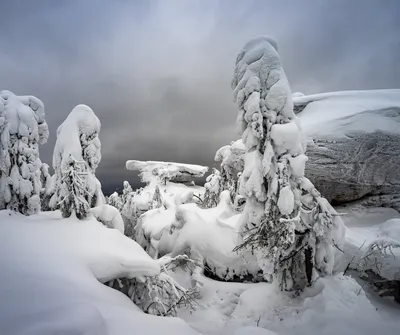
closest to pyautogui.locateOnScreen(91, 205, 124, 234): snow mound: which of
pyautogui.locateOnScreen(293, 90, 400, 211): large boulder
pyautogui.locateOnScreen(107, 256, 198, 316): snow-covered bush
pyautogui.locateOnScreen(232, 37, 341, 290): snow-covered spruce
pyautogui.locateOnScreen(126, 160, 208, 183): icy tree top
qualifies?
pyautogui.locateOnScreen(107, 256, 198, 316): snow-covered bush

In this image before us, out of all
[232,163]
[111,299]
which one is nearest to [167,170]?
[232,163]

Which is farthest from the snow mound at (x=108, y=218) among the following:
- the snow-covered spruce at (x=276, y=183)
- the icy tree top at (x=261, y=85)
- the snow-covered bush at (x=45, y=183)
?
the snow-covered bush at (x=45, y=183)

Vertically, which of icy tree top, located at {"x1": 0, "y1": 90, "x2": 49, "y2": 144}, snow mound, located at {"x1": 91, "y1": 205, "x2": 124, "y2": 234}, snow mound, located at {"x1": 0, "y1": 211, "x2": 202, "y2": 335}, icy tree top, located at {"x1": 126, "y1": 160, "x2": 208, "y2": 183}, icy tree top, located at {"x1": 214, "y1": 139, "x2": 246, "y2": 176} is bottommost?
icy tree top, located at {"x1": 126, "y1": 160, "x2": 208, "y2": 183}

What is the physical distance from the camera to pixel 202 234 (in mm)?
10211

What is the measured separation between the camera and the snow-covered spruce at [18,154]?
1056cm

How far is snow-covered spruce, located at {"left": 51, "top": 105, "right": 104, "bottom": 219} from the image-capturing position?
7.46 metres

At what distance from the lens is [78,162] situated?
305 inches

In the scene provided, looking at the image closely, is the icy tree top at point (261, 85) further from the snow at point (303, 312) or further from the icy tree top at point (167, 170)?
the icy tree top at point (167, 170)

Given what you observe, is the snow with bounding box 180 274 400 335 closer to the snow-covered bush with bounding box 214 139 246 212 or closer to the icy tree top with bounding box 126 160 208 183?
the snow-covered bush with bounding box 214 139 246 212

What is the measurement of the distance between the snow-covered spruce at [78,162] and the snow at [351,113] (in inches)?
412

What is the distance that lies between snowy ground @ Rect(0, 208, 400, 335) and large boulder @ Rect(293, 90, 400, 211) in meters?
3.41

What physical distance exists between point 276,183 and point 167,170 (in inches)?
1226

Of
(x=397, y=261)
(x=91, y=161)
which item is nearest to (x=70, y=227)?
(x=91, y=161)

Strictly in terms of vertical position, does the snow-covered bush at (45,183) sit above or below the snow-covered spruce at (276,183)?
below
